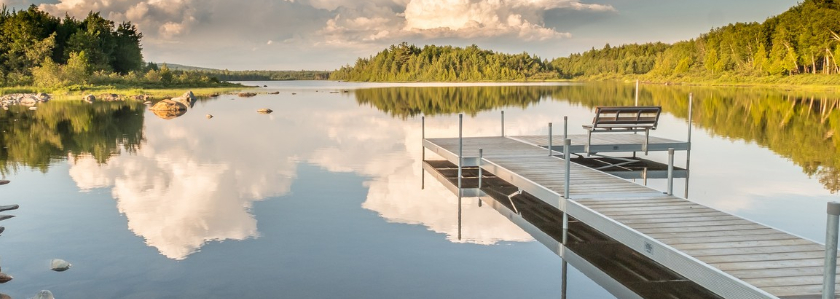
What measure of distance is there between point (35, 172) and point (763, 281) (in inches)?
568

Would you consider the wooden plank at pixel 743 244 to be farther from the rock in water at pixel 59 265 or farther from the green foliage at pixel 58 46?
the green foliage at pixel 58 46

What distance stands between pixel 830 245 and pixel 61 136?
23240 mm

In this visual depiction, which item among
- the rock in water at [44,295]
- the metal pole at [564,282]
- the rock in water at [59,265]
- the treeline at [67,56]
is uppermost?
the treeline at [67,56]

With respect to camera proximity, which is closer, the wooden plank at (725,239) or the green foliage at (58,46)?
the wooden plank at (725,239)

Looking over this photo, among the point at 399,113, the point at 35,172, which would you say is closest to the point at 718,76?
the point at 399,113

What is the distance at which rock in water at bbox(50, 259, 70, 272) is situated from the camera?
7.56m

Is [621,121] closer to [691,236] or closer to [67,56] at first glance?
[691,236]

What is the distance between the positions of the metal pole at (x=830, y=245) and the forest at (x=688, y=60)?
67456 millimetres

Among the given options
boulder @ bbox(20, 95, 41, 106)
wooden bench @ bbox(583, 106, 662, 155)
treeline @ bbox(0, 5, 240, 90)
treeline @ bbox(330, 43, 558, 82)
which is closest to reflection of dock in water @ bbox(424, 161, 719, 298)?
wooden bench @ bbox(583, 106, 662, 155)

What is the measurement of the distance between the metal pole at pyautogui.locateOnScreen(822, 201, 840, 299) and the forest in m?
67.5

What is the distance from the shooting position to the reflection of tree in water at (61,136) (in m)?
17.4

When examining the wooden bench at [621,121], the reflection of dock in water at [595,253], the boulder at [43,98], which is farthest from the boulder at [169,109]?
the reflection of dock in water at [595,253]

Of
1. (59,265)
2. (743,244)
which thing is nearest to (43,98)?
(59,265)

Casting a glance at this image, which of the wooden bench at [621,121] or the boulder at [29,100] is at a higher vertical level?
the wooden bench at [621,121]
